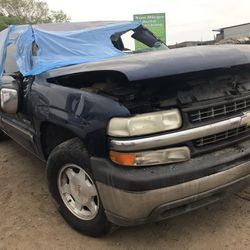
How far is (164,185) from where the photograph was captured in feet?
8.34

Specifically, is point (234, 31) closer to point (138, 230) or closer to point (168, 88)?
point (138, 230)

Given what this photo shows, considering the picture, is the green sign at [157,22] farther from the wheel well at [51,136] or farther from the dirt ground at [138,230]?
the dirt ground at [138,230]

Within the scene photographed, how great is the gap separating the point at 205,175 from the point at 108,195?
65 centimetres

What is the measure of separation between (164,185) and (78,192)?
865 mm

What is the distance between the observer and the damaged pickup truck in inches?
102

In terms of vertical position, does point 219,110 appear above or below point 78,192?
above

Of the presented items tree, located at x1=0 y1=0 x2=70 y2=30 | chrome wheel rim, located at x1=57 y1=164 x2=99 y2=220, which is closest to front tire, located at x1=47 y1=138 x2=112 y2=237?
chrome wheel rim, located at x1=57 y1=164 x2=99 y2=220

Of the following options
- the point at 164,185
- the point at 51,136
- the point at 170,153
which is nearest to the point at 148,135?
the point at 170,153

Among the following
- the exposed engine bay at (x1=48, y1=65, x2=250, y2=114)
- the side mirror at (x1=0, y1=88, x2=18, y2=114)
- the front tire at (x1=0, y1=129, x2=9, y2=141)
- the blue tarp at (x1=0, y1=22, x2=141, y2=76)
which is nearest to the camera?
the exposed engine bay at (x1=48, y1=65, x2=250, y2=114)

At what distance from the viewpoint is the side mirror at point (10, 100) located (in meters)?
3.90

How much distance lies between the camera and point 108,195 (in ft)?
8.80

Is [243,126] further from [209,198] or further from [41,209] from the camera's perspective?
[41,209]

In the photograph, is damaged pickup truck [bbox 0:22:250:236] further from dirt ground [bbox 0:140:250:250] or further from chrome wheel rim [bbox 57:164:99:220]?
dirt ground [bbox 0:140:250:250]

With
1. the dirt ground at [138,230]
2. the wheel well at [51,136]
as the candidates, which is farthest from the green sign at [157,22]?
the dirt ground at [138,230]
